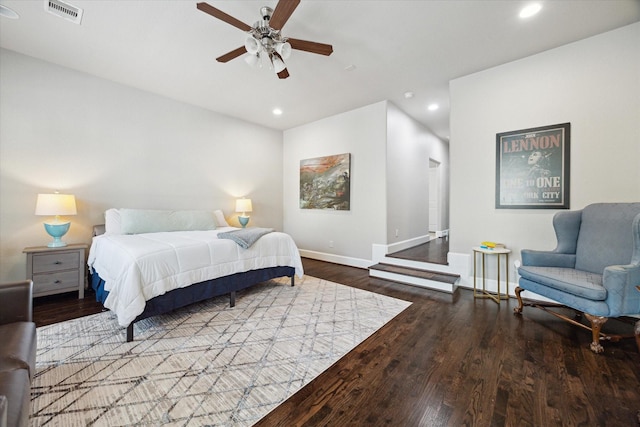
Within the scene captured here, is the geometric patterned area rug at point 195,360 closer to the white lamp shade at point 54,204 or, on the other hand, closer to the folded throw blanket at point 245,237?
the folded throw blanket at point 245,237

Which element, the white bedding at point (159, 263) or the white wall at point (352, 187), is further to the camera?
the white wall at point (352, 187)

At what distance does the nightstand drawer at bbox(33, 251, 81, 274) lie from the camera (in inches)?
112

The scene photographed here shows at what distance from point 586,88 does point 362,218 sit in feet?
10.6

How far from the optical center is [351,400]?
1.48 meters

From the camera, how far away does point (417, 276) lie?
358cm

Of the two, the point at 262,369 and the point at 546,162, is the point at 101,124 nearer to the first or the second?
the point at 262,369

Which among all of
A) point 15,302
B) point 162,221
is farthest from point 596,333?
point 162,221

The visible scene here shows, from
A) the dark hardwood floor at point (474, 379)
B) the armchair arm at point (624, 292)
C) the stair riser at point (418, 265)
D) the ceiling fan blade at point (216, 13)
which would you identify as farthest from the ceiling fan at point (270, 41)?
the stair riser at point (418, 265)

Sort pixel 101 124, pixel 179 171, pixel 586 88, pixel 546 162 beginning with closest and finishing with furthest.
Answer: pixel 586 88 → pixel 546 162 → pixel 101 124 → pixel 179 171

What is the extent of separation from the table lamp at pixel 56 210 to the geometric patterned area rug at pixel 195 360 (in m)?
1.22

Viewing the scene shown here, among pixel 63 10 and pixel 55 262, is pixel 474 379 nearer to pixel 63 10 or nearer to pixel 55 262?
pixel 55 262

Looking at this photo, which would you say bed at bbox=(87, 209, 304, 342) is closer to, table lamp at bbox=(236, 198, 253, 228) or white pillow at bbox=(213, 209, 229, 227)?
white pillow at bbox=(213, 209, 229, 227)

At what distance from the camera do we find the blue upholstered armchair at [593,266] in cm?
190

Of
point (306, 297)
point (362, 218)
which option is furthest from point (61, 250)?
point (362, 218)
